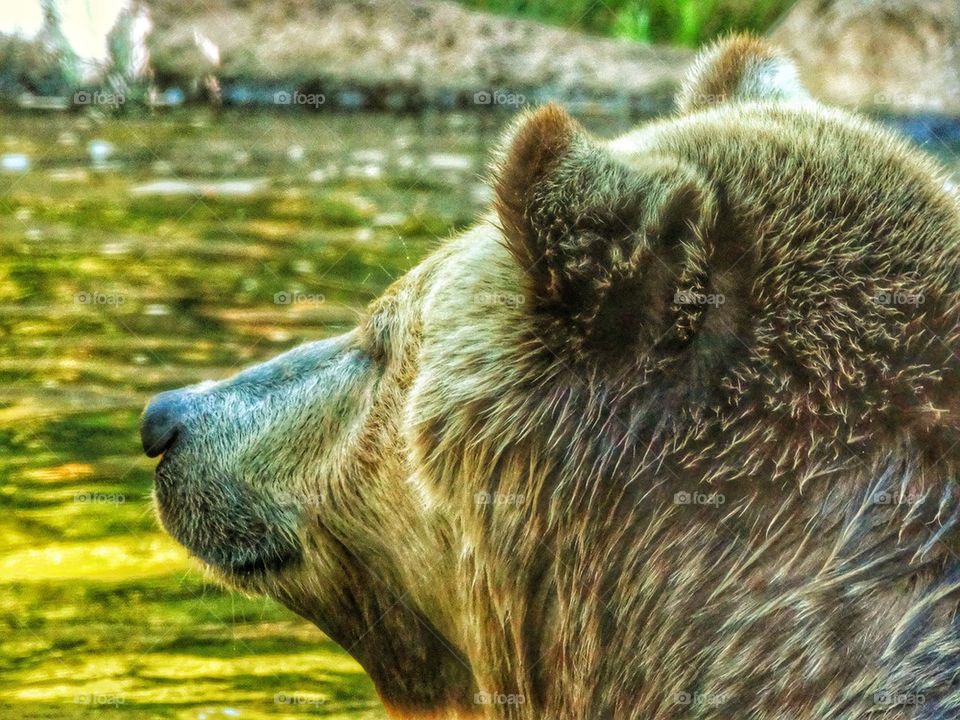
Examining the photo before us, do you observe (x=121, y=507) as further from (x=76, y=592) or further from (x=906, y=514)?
(x=906, y=514)

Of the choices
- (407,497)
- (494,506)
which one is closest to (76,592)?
(407,497)

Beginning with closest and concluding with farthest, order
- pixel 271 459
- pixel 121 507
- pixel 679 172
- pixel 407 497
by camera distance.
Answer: pixel 679 172 < pixel 407 497 < pixel 271 459 < pixel 121 507

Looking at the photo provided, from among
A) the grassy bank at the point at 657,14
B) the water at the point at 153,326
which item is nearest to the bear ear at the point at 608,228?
the water at the point at 153,326

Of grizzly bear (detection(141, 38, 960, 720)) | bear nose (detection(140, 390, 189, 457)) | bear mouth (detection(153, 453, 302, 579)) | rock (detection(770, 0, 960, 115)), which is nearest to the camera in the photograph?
grizzly bear (detection(141, 38, 960, 720))

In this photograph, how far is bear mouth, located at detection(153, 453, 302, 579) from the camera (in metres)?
3.54

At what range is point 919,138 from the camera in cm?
1389

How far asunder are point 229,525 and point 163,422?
0.33 m

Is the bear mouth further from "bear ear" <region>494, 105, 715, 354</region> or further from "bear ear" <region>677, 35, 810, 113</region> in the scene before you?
"bear ear" <region>677, 35, 810, 113</region>

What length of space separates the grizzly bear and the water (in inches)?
37.2

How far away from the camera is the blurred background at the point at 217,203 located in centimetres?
514

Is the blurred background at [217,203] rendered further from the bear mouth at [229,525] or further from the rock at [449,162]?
the bear mouth at [229,525]

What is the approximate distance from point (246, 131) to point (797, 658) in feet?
46.2

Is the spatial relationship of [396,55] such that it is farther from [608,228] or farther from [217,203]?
[608,228]

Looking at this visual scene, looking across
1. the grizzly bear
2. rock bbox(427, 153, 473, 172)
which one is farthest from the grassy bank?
the grizzly bear
